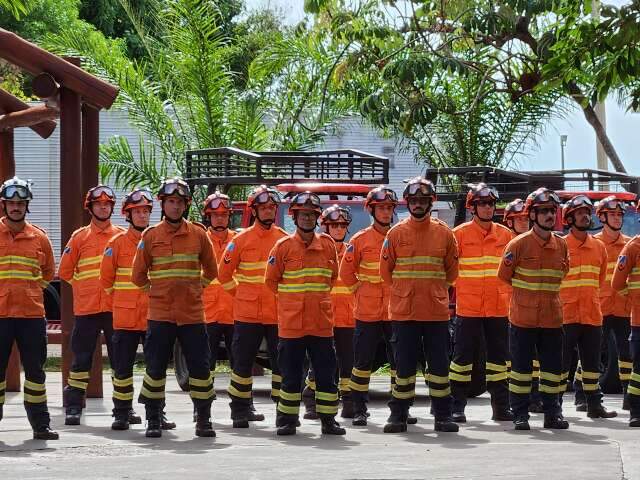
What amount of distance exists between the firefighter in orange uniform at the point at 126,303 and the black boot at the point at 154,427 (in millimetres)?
637

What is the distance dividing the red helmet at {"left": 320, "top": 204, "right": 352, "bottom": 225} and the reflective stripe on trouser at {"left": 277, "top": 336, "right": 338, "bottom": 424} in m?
2.20

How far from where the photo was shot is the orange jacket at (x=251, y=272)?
1438 centimetres

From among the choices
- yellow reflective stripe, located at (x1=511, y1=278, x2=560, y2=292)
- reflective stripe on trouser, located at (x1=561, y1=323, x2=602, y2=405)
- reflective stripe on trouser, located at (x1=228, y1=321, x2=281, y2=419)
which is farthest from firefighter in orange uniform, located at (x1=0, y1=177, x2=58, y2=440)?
reflective stripe on trouser, located at (x1=561, y1=323, x2=602, y2=405)

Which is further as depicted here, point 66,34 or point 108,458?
point 66,34

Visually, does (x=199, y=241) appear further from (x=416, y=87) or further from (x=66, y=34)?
(x=66, y=34)

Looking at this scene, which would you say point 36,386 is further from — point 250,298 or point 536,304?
point 536,304

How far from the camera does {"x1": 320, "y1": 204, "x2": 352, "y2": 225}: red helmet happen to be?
15.4m

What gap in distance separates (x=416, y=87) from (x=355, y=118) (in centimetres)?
440

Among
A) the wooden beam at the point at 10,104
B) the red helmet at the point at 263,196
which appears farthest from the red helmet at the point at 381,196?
the wooden beam at the point at 10,104

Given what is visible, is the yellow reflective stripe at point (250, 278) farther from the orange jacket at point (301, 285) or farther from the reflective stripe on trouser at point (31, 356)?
the reflective stripe on trouser at point (31, 356)

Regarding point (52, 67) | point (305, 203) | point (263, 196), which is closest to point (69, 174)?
point (52, 67)

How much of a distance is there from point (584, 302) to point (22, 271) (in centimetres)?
533

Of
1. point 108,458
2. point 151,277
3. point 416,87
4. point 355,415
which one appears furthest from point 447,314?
point 416,87

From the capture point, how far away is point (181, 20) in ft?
82.2
